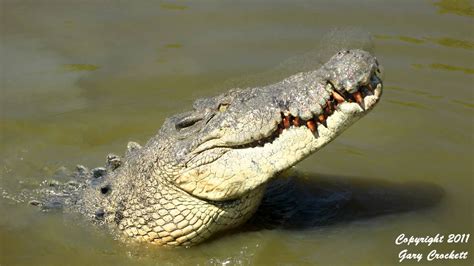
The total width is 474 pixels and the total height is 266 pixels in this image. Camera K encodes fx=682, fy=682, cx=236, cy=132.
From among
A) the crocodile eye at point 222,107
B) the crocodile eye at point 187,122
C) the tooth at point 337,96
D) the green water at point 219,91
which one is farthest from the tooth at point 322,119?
the green water at point 219,91

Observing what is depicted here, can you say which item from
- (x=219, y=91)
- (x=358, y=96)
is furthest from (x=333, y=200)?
(x=219, y=91)

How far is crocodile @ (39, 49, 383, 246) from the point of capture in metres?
3.79

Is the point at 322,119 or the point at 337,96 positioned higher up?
the point at 337,96

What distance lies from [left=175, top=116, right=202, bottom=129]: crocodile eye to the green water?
784mm

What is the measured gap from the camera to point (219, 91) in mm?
6477

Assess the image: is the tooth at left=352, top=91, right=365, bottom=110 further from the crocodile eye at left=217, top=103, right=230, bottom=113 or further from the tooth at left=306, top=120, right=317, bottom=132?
the crocodile eye at left=217, top=103, right=230, bottom=113

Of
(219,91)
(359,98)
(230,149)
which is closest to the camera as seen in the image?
(359,98)

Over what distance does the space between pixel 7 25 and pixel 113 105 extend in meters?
2.33

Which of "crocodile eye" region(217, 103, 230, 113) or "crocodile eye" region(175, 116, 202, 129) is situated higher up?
"crocodile eye" region(217, 103, 230, 113)

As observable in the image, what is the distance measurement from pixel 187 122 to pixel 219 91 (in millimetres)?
2340

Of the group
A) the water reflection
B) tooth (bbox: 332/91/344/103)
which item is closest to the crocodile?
tooth (bbox: 332/91/344/103)

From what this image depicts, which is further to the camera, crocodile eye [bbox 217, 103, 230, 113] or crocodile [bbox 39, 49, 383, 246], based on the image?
crocodile eye [bbox 217, 103, 230, 113]

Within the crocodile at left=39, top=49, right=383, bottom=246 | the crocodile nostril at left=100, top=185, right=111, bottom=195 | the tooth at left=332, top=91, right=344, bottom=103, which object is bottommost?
the crocodile nostril at left=100, top=185, right=111, bottom=195

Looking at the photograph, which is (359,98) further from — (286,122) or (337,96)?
(286,122)
